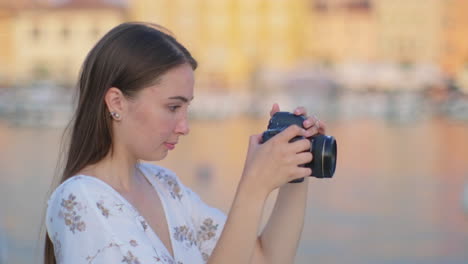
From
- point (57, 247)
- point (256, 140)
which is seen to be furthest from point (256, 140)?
point (57, 247)

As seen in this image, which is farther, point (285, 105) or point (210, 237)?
point (285, 105)

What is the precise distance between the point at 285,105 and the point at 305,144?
144 ft

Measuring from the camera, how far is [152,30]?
143cm

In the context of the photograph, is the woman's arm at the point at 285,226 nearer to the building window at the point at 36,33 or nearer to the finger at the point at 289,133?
the finger at the point at 289,133

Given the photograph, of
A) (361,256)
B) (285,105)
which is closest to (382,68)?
(285,105)

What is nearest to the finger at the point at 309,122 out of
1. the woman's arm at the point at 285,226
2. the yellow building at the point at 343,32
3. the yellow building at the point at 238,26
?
the woman's arm at the point at 285,226

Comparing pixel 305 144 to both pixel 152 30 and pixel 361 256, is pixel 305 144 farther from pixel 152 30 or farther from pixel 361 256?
pixel 361 256

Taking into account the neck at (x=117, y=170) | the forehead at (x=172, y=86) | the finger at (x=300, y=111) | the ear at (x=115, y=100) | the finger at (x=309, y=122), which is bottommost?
the neck at (x=117, y=170)

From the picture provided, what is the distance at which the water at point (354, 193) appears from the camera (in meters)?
10.2

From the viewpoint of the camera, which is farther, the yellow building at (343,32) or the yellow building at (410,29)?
the yellow building at (343,32)

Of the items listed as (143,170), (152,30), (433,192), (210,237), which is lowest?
(433,192)

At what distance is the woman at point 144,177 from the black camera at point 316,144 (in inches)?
0.6

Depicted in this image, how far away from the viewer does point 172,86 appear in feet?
4.55

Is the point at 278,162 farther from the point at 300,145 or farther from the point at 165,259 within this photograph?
the point at 165,259
